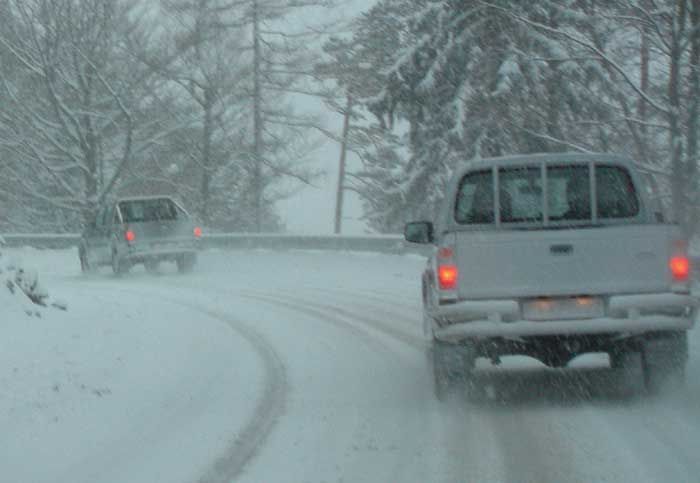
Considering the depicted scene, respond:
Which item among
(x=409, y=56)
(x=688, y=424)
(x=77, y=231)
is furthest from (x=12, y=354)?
(x=77, y=231)

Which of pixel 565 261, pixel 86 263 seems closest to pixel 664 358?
pixel 565 261

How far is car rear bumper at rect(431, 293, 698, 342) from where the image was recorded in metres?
8.70

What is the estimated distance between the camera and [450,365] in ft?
30.3

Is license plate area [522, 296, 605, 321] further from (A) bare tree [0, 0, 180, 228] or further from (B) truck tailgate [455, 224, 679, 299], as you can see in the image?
(A) bare tree [0, 0, 180, 228]

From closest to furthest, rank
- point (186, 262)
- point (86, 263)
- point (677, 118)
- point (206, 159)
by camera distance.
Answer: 1. point (677, 118)
2. point (186, 262)
3. point (86, 263)
4. point (206, 159)

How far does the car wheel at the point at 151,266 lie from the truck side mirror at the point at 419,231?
61.1 feet

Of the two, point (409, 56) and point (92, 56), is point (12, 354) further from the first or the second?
point (92, 56)

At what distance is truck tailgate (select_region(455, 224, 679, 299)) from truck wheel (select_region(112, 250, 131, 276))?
2064 cm

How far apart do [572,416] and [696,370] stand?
2.75 meters

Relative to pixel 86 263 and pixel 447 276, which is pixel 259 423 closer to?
pixel 447 276

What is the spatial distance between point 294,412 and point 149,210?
20.3 m

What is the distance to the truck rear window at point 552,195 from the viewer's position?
9812 millimetres

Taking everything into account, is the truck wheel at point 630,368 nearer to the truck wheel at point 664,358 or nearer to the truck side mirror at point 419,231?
the truck wheel at point 664,358

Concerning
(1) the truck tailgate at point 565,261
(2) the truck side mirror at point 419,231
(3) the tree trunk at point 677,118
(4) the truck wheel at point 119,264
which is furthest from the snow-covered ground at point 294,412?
(4) the truck wheel at point 119,264
